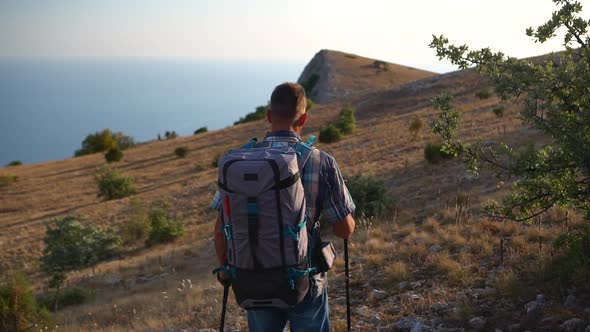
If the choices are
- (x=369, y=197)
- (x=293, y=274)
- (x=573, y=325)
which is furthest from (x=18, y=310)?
(x=369, y=197)

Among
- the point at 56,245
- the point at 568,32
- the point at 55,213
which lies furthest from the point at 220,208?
the point at 55,213

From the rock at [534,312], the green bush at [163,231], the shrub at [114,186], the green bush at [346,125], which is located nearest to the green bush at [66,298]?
the green bush at [163,231]

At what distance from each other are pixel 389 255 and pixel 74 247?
1207 centimetres

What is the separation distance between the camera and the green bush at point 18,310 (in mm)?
6922

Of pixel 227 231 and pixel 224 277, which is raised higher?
pixel 227 231

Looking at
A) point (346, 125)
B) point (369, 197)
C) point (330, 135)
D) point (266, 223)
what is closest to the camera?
point (266, 223)

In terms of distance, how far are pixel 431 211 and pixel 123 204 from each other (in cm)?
1899

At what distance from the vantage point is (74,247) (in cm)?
1506

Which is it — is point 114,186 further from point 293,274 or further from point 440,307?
point 293,274

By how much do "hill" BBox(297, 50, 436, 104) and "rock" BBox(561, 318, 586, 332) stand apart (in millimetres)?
54890

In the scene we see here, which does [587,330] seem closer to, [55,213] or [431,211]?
[431,211]

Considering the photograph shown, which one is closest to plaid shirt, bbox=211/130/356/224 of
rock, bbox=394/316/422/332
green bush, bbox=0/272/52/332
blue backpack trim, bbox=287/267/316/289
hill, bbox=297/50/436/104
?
blue backpack trim, bbox=287/267/316/289

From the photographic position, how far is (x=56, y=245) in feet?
49.3

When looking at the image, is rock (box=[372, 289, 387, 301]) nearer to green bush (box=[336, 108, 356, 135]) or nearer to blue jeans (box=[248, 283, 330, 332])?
blue jeans (box=[248, 283, 330, 332])
